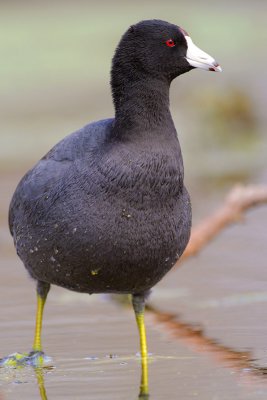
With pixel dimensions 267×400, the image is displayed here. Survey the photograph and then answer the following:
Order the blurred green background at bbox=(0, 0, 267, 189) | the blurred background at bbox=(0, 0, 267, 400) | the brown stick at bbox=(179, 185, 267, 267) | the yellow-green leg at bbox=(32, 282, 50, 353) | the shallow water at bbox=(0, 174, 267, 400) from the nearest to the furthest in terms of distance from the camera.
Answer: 1. the shallow water at bbox=(0, 174, 267, 400)
2. the blurred background at bbox=(0, 0, 267, 400)
3. the yellow-green leg at bbox=(32, 282, 50, 353)
4. the brown stick at bbox=(179, 185, 267, 267)
5. the blurred green background at bbox=(0, 0, 267, 189)

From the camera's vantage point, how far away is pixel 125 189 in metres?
5.73

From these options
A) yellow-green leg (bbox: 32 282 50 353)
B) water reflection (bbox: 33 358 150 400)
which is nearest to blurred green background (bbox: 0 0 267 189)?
yellow-green leg (bbox: 32 282 50 353)

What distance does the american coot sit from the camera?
575 centimetres

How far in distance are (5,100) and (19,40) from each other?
3.14 m

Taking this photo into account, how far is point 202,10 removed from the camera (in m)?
22.4

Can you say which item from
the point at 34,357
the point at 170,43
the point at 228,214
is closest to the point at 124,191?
the point at 170,43

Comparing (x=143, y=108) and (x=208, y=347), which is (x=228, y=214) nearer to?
(x=208, y=347)

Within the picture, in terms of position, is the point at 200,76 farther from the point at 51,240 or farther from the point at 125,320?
the point at 51,240

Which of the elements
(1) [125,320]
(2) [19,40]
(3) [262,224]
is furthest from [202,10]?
(1) [125,320]

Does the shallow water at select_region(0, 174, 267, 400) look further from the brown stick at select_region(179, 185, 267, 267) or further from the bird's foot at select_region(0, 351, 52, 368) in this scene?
the brown stick at select_region(179, 185, 267, 267)

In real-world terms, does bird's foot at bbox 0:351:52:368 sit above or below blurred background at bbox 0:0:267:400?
below

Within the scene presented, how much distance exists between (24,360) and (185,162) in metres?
6.98

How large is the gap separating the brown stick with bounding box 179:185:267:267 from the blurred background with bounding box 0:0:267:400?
0.30m

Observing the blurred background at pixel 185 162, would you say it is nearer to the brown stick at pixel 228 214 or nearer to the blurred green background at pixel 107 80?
the blurred green background at pixel 107 80
